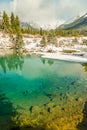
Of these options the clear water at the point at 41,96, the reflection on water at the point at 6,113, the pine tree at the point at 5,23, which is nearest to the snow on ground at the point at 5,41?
Result: the pine tree at the point at 5,23

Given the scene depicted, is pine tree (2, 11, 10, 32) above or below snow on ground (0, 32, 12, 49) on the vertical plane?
above

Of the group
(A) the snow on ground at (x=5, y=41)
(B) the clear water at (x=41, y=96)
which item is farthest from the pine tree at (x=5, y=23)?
(B) the clear water at (x=41, y=96)

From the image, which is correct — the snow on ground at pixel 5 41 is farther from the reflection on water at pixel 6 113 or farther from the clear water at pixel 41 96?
the reflection on water at pixel 6 113

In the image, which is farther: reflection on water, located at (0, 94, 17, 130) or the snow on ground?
the snow on ground

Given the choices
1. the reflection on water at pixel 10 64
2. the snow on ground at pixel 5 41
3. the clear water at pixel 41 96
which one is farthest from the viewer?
the snow on ground at pixel 5 41

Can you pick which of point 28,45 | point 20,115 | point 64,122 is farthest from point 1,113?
point 28,45

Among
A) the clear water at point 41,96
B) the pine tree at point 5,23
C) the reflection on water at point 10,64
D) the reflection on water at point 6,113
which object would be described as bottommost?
the reflection on water at point 10,64

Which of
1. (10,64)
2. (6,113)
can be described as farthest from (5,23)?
(6,113)

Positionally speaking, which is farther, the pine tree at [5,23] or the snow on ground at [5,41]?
the pine tree at [5,23]

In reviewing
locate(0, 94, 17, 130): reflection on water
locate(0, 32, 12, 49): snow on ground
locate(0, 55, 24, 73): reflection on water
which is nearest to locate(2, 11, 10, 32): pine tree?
locate(0, 32, 12, 49): snow on ground

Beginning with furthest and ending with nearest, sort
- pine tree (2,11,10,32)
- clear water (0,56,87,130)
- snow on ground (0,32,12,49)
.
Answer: pine tree (2,11,10,32), snow on ground (0,32,12,49), clear water (0,56,87,130)

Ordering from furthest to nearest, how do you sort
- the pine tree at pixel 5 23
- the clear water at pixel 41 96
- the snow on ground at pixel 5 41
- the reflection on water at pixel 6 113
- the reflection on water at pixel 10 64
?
the pine tree at pixel 5 23 < the snow on ground at pixel 5 41 < the reflection on water at pixel 10 64 < the clear water at pixel 41 96 < the reflection on water at pixel 6 113

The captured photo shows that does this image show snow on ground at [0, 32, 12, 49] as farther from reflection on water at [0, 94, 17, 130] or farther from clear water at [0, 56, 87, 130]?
reflection on water at [0, 94, 17, 130]

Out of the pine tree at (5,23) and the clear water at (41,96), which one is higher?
the pine tree at (5,23)
